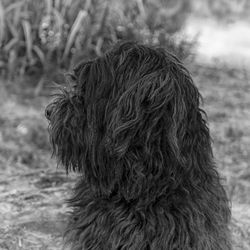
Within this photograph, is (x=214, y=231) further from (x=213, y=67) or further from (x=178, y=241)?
(x=213, y=67)

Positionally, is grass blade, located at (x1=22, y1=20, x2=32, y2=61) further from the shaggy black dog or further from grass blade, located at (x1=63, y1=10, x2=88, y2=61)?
the shaggy black dog

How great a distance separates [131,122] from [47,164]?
3630 millimetres

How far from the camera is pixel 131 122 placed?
2.87m

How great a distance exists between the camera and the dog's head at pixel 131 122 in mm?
2881

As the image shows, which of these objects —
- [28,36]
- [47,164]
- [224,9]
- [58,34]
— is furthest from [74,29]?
[224,9]

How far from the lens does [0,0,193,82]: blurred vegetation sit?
7.88m

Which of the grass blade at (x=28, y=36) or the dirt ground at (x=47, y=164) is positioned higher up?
the grass blade at (x=28, y=36)

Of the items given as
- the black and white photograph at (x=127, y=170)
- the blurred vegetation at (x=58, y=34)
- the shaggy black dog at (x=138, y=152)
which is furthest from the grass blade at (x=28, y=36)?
the shaggy black dog at (x=138, y=152)

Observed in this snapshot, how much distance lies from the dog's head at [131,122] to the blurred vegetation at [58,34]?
469 centimetres

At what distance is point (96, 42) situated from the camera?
8125 millimetres

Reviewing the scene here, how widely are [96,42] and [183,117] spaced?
5.35 meters

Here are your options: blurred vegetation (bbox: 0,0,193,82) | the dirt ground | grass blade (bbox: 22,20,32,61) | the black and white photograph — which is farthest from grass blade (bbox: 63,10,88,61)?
the black and white photograph

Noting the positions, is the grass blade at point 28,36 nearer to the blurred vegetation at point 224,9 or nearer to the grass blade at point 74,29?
the grass blade at point 74,29

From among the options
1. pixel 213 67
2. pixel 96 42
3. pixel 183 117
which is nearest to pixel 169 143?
pixel 183 117
